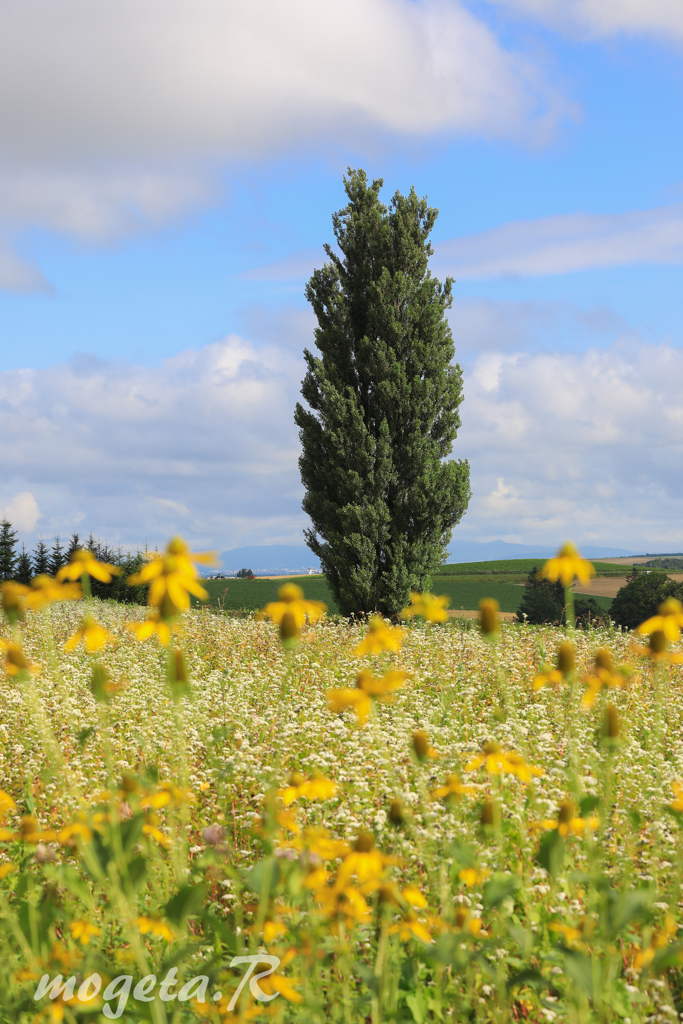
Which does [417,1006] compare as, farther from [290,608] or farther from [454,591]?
[454,591]

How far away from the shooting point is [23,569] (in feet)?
89.6

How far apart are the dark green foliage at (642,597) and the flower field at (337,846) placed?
31.2ft

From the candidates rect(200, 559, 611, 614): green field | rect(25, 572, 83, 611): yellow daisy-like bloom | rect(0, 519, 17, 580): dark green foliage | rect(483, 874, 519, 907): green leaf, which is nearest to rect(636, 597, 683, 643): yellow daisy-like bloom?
rect(483, 874, 519, 907): green leaf

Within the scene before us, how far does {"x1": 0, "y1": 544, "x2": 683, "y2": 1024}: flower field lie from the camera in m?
2.08

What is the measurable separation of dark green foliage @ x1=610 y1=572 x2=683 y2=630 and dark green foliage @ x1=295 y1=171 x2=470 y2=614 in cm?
515

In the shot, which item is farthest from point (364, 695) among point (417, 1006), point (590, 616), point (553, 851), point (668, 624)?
point (590, 616)

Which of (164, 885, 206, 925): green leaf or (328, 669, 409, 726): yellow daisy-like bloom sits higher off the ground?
(328, 669, 409, 726): yellow daisy-like bloom

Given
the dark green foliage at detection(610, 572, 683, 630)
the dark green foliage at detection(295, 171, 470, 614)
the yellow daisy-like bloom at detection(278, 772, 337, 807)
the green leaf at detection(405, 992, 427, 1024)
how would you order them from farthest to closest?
the dark green foliage at detection(610, 572, 683, 630) → the dark green foliage at detection(295, 171, 470, 614) → the green leaf at detection(405, 992, 427, 1024) → the yellow daisy-like bloom at detection(278, 772, 337, 807)

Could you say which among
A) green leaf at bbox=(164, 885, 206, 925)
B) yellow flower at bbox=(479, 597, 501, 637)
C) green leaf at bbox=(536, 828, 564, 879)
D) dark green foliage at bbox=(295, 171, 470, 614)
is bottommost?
green leaf at bbox=(164, 885, 206, 925)

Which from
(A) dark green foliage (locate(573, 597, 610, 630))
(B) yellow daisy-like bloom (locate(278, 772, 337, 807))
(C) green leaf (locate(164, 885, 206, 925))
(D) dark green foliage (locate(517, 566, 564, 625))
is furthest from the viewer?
(D) dark green foliage (locate(517, 566, 564, 625))

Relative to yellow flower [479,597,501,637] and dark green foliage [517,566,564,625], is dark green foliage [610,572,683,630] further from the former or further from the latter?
yellow flower [479,597,501,637]

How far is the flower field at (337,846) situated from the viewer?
6.83ft

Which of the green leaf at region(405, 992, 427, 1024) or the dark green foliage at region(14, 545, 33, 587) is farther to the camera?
the dark green foliage at region(14, 545, 33, 587)

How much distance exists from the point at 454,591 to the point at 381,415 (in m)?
17.0
